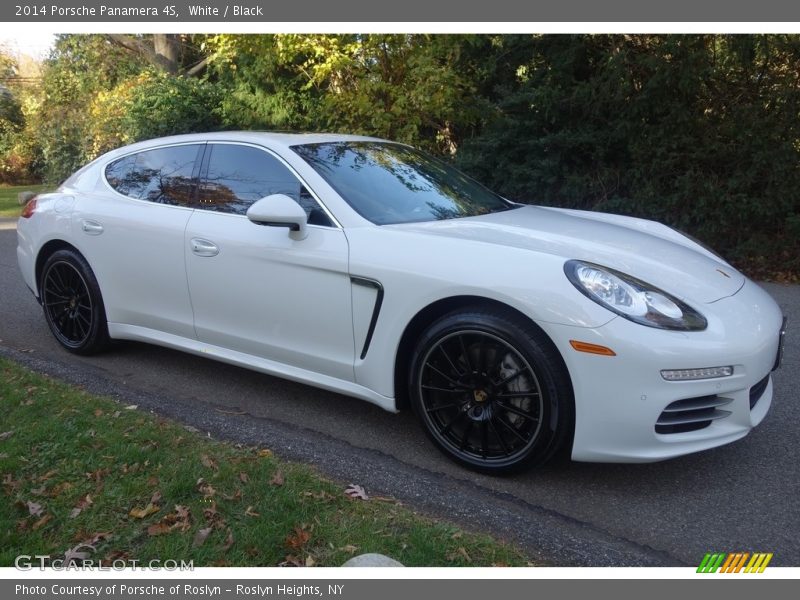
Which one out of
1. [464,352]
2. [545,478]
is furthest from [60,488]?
[545,478]

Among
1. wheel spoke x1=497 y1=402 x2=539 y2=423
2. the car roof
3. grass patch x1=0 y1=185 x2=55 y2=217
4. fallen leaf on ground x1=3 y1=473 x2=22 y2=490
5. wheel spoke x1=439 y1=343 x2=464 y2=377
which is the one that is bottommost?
grass patch x1=0 y1=185 x2=55 y2=217

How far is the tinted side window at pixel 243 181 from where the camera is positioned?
158 inches

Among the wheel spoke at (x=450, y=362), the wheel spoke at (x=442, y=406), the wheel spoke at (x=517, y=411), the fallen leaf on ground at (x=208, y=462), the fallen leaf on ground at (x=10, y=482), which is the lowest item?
the fallen leaf on ground at (x=10, y=482)

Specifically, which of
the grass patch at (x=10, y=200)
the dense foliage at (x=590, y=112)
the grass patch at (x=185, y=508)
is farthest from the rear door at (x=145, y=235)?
the grass patch at (x=10, y=200)

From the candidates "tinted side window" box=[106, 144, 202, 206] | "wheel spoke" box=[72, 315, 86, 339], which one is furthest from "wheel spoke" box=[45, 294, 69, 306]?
Result: "tinted side window" box=[106, 144, 202, 206]

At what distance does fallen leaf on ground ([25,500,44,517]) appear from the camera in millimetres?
2942

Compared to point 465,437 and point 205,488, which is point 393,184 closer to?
point 465,437

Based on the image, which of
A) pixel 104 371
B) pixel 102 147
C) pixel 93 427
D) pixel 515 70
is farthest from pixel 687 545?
pixel 102 147

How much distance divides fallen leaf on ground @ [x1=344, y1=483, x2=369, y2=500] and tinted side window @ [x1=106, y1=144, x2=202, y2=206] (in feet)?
7.13

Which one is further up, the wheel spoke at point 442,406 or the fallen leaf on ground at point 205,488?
the wheel spoke at point 442,406

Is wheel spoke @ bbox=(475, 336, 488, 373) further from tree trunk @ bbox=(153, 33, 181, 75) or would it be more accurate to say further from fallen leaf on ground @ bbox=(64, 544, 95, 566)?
tree trunk @ bbox=(153, 33, 181, 75)

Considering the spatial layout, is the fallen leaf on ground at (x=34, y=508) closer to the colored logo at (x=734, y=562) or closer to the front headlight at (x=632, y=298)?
the front headlight at (x=632, y=298)

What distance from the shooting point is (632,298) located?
3.10 m

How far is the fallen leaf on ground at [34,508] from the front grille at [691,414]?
2572 mm
